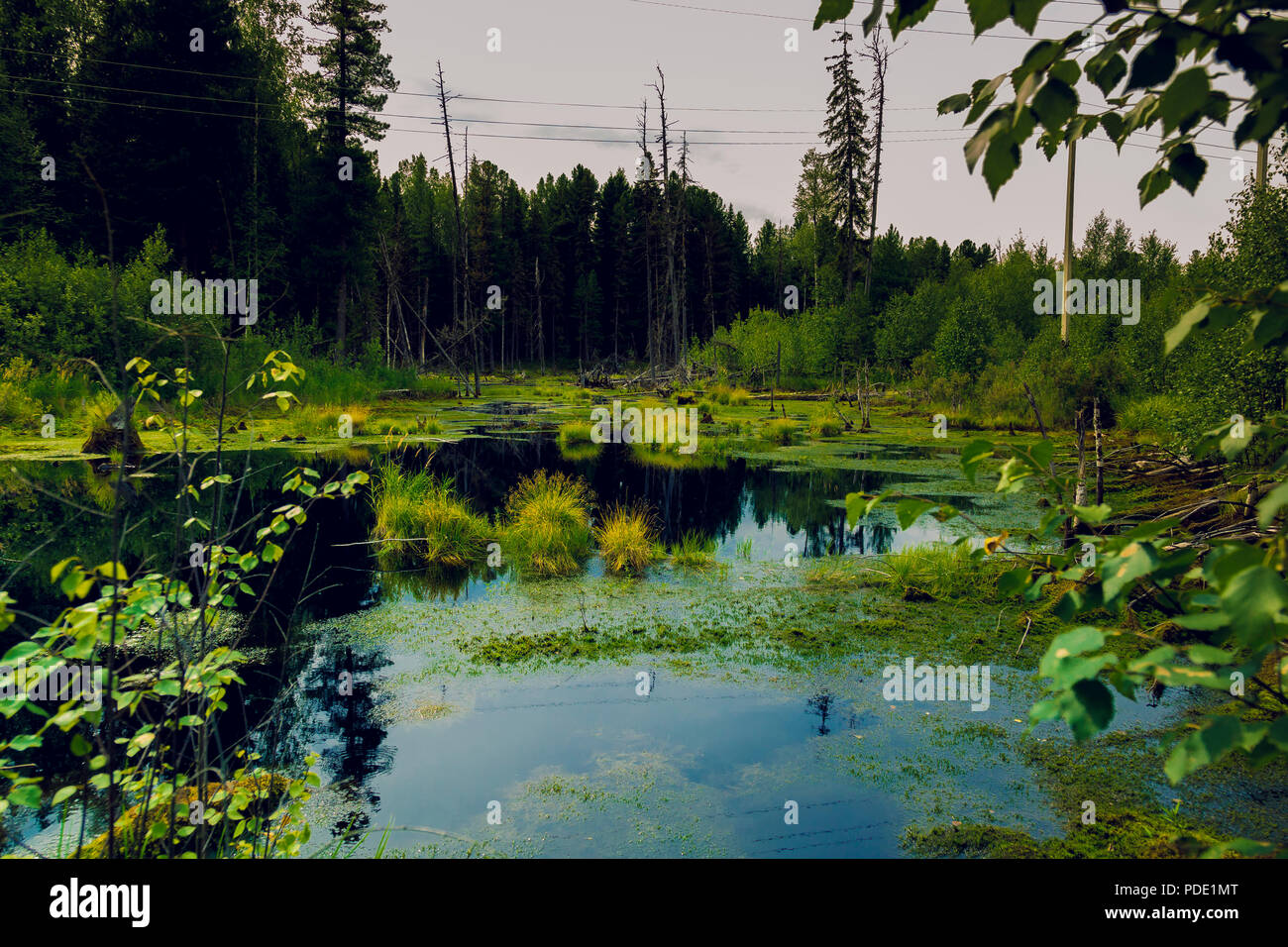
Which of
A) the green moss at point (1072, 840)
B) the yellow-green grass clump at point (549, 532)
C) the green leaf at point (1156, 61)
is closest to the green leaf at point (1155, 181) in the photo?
the green leaf at point (1156, 61)

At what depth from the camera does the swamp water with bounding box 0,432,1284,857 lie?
14.0 feet

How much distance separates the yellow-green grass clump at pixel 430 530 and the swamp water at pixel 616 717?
51 cm

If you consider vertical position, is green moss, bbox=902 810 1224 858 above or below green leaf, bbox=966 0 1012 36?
below

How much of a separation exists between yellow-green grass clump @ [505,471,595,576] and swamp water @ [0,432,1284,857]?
428mm

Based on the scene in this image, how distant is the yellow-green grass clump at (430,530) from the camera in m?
9.96

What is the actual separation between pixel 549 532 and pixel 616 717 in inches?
177

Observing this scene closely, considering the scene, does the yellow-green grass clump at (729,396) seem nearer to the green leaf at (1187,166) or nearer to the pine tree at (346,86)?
the pine tree at (346,86)

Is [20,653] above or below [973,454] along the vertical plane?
below

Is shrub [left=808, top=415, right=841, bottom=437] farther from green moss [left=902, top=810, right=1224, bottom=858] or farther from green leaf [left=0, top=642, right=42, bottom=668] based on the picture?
green leaf [left=0, top=642, right=42, bottom=668]

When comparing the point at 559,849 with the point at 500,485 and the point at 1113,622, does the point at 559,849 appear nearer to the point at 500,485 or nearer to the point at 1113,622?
the point at 1113,622

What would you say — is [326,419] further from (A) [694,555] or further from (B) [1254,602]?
(B) [1254,602]

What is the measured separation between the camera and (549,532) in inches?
391

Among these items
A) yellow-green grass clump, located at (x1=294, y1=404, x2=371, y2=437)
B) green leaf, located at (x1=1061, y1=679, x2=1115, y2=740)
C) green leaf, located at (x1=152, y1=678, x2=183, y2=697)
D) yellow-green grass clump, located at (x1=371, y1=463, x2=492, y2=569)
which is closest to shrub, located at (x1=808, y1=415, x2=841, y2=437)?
yellow-green grass clump, located at (x1=294, y1=404, x2=371, y2=437)

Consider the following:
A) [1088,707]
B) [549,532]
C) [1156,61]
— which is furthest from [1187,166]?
[549,532]
